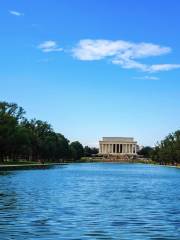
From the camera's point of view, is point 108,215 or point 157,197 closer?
point 108,215

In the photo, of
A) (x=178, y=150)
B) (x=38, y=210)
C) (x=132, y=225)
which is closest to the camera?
(x=132, y=225)

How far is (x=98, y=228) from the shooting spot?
22703mm

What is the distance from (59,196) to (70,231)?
17.6 metres

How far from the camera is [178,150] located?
170m

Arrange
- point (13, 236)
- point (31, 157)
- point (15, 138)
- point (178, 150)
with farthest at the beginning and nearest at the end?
point (31, 157) → point (178, 150) → point (15, 138) → point (13, 236)

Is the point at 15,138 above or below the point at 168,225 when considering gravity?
above

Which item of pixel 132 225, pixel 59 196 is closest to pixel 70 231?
pixel 132 225

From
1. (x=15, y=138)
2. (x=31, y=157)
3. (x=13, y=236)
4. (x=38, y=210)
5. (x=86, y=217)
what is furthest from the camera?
(x=31, y=157)

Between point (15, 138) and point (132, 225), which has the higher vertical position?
point (15, 138)

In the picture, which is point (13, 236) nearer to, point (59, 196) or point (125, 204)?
point (125, 204)

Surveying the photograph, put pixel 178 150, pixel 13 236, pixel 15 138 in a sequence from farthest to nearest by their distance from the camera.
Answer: pixel 178 150 < pixel 15 138 < pixel 13 236

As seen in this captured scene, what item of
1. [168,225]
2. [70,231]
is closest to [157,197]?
[168,225]

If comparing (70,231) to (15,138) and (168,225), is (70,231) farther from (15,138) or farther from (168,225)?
(15,138)

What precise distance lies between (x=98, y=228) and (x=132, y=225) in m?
1.80
